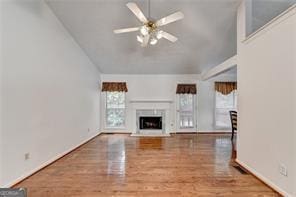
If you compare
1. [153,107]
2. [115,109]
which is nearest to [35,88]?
[115,109]

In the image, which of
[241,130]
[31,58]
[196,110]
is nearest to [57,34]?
[31,58]

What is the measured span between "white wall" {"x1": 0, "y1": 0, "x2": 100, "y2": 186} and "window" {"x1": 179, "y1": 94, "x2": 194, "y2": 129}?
4.15 metres

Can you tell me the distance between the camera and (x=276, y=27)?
274 cm

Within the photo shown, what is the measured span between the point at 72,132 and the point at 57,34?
235 cm

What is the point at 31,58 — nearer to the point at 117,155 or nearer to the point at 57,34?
the point at 57,34

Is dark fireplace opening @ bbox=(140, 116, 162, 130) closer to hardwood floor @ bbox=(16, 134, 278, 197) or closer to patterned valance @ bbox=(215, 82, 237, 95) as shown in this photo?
patterned valance @ bbox=(215, 82, 237, 95)

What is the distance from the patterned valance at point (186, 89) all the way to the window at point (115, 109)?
222 centimetres

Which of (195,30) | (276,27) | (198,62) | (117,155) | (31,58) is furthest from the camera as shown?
(198,62)

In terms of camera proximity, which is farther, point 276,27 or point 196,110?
point 196,110

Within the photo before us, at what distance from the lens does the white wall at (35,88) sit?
2816mm

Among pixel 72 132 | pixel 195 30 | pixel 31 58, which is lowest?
pixel 72 132

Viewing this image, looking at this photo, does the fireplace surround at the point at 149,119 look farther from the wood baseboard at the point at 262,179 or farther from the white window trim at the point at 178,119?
the wood baseboard at the point at 262,179

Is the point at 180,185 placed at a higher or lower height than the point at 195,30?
lower

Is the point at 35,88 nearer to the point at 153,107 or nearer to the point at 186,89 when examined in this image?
the point at 153,107
